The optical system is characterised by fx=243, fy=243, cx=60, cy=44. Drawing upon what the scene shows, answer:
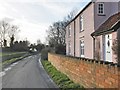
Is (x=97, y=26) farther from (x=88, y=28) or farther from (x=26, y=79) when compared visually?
(x=26, y=79)

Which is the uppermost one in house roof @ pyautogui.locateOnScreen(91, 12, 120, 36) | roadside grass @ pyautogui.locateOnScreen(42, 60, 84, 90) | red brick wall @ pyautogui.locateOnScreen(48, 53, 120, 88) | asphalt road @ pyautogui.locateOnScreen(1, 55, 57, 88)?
house roof @ pyautogui.locateOnScreen(91, 12, 120, 36)

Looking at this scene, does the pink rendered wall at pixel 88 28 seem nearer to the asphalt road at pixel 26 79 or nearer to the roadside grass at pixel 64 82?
the asphalt road at pixel 26 79

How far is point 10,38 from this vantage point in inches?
3762

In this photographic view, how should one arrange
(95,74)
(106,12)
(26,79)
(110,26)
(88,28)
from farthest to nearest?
(88,28), (106,12), (110,26), (26,79), (95,74)

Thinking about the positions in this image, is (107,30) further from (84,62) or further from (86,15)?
(84,62)

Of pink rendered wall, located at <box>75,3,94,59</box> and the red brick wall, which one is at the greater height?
pink rendered wall, located at <box>75,3,94,59</box>

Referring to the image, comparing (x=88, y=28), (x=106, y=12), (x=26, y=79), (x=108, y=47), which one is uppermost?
(x=106, y=12)

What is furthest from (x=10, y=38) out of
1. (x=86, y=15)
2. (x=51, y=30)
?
(x=86, y=15)

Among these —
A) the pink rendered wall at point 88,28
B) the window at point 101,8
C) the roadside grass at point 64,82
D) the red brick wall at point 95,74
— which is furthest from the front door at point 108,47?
the red brick wall at point 95,74

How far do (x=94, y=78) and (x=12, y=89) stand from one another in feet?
15.7

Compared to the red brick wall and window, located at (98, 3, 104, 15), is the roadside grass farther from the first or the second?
window, located at (98, 3, 104, 15)

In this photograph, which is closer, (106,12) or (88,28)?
(106,12)

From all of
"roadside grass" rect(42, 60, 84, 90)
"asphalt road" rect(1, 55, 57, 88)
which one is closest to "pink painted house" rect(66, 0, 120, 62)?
"asphalt road" rect(1, 55, 57, 88)

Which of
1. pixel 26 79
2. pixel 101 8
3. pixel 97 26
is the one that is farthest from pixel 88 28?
pixel 26 79
